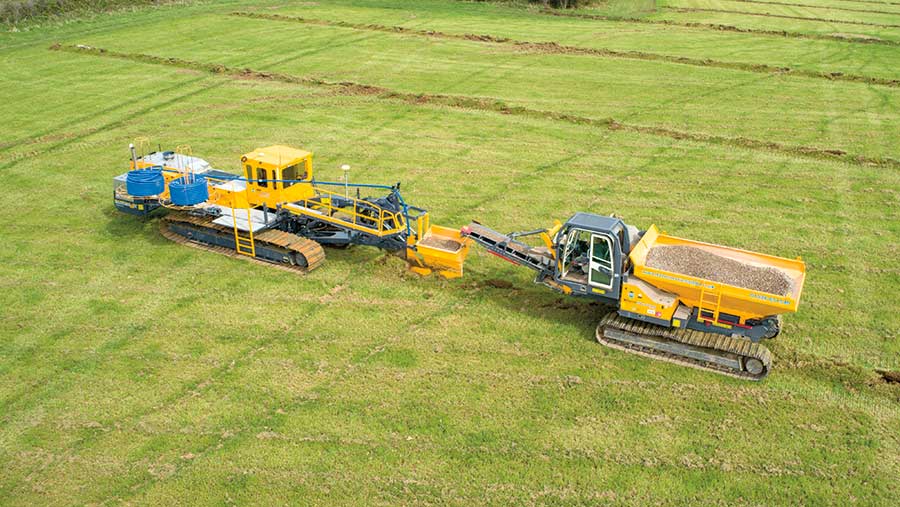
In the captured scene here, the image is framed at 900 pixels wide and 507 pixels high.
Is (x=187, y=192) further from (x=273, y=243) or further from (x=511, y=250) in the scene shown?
(x=511, y=250)

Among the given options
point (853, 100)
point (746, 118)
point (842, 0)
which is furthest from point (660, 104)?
point (842, 0)

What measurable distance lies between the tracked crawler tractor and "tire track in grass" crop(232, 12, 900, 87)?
2389 cm

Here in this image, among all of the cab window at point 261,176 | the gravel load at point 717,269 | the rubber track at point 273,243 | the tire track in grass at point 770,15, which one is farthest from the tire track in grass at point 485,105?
the tire track in grass at point 770,15

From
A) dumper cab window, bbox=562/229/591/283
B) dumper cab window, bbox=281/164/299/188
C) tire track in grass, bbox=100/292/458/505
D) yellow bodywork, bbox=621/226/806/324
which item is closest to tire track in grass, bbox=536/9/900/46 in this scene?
yellow bodywork, bbox=621/226/806/324

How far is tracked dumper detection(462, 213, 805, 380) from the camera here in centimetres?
1355

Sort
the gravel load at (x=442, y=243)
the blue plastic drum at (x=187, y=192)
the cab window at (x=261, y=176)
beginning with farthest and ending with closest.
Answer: the blue plastic drum at (x=187, y=192) < the cab window at (x=261, y=176) < the gravel load at (x=442, y=243)

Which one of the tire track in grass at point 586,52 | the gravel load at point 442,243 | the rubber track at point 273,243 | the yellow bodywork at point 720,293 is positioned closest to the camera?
the yellow bodywork at point 720,293

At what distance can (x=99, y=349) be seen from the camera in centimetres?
1455

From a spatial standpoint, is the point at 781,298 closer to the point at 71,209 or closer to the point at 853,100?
the point at 71,209

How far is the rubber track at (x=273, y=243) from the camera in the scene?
17.5 meters

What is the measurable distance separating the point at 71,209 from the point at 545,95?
2039cm

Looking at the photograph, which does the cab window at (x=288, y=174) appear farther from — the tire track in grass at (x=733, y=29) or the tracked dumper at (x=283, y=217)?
the tire track in grass at (x=733, y=29)

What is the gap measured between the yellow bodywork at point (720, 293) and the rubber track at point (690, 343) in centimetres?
48

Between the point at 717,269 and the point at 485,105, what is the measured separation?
60.9 feet
